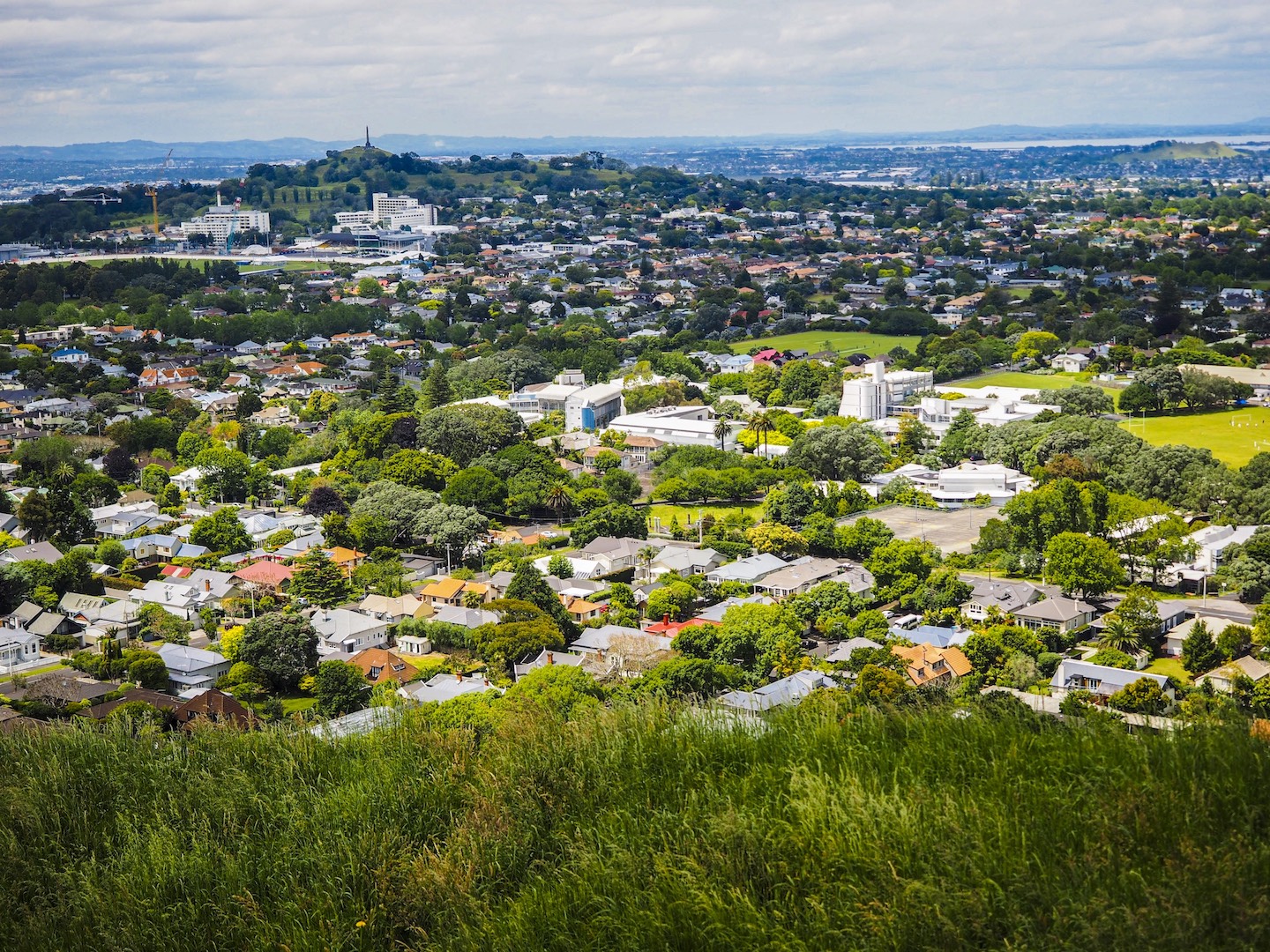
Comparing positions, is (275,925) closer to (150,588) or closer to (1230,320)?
(150,588)

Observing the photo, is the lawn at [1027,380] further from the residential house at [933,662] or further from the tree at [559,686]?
the tree at [559,686]

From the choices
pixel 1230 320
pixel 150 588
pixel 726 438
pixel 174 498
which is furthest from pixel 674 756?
pixel 1230 320

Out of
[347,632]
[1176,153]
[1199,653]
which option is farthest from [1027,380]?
[1176,153]

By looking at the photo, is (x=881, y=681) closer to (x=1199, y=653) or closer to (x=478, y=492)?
(x=1199, y=653)

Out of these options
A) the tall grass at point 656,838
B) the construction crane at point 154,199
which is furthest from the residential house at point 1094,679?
the construction crane at point 154,199

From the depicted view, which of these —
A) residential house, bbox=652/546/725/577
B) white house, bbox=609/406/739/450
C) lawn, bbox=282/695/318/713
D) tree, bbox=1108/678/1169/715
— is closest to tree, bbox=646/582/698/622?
residential house, bbox=652/546/725/577

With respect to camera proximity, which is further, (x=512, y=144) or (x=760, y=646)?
(x=512, y=144)

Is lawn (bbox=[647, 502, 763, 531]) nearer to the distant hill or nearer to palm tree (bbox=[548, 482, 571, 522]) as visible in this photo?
palm tree (bbox=[548, 482, 571, 522])
